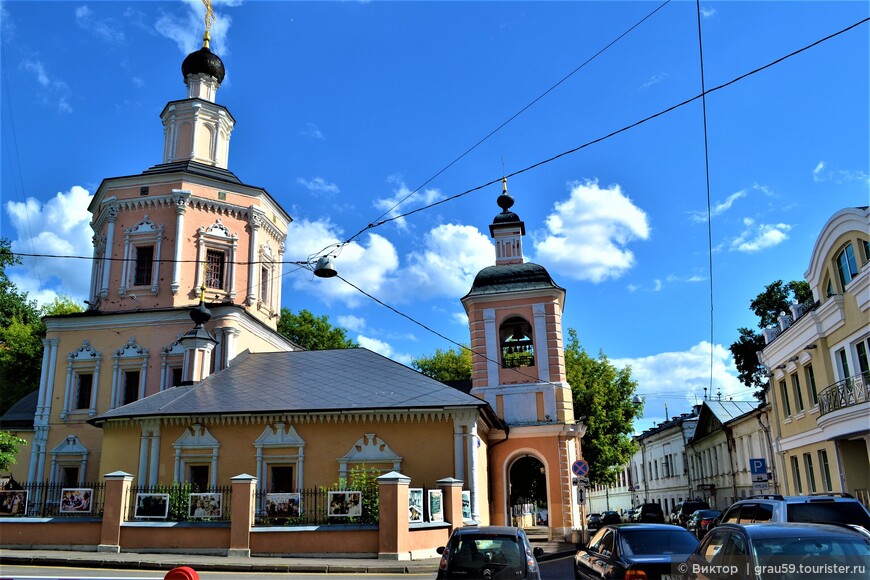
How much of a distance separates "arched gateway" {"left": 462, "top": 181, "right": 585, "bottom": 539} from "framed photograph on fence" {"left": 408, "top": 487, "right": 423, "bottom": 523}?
8.31 m

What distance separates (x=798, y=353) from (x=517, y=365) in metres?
10.4

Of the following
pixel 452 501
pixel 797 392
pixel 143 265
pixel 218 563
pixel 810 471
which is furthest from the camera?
pixel 143 265

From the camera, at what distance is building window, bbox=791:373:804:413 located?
25.5 metres

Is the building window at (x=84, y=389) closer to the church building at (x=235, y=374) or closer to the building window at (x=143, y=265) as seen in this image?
the church building at (x=235, y=374)

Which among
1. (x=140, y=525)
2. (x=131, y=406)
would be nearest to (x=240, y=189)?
(x=131, y=406)

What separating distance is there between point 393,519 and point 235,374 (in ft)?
34.6

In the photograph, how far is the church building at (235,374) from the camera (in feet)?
70.0

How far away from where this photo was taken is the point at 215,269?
2825 centimetres

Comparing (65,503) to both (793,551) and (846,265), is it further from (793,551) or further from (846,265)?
(846,265)

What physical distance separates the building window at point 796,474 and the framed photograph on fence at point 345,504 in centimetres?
1764

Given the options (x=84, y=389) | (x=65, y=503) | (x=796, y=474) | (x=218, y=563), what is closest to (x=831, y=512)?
(x=218, y=563)

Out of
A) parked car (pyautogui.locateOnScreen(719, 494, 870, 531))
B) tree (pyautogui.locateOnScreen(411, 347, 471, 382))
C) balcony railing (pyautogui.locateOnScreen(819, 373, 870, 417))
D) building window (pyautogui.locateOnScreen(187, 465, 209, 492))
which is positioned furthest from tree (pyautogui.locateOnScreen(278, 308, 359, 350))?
parked car (pyautogui.locateOnScreen(719, 494, 870, 531))

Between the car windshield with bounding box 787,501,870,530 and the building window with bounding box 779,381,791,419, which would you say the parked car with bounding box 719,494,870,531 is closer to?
the car windshield with bounding box 787,501,870,530

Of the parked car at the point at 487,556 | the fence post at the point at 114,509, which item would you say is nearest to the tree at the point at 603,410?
the fence post at the point at 114,509
